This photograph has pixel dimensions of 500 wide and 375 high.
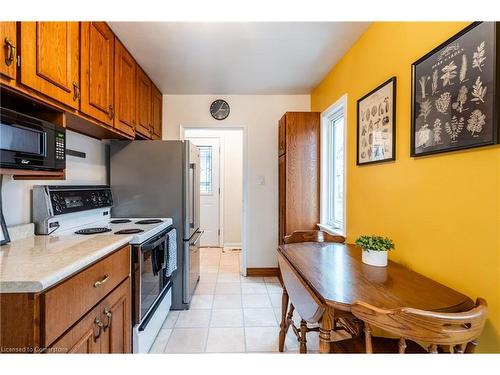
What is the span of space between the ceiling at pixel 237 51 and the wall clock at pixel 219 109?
0.26m

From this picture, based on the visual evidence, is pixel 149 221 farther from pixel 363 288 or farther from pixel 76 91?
pixel 363 288

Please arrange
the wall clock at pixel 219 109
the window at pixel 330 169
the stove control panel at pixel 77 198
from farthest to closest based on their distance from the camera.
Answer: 1. the wall clock at pixel 219 109
2. the window at pixel 330 169
3. the stove control panel at pixel 77 198

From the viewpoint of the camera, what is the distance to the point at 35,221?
1.62 m

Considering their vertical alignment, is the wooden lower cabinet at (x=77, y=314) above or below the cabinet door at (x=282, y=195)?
below

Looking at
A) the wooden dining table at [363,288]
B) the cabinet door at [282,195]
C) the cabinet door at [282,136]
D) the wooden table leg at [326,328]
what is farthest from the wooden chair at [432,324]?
the cabinet door at [282,136]

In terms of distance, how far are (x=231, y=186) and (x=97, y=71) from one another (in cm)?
349

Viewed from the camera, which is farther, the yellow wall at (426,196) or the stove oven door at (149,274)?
the stove oven door at (149,274)

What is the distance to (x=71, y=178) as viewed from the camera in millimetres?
2025

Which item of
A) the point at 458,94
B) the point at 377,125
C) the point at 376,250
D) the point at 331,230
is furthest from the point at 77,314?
the point at 331,230

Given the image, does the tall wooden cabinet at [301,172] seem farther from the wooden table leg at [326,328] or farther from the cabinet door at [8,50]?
the cabinet door at [8,50]

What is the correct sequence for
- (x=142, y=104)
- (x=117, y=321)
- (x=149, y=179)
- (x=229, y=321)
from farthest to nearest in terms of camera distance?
(x=142, y=104) → (x=149, y=179) → (x=229, y=321) → (x=117, y=321)

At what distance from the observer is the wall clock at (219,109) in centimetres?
343

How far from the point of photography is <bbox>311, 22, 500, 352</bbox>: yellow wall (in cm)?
100

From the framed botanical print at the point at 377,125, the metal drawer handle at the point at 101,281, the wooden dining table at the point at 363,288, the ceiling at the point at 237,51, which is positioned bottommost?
the metal drawer handle at the point at 101,281
